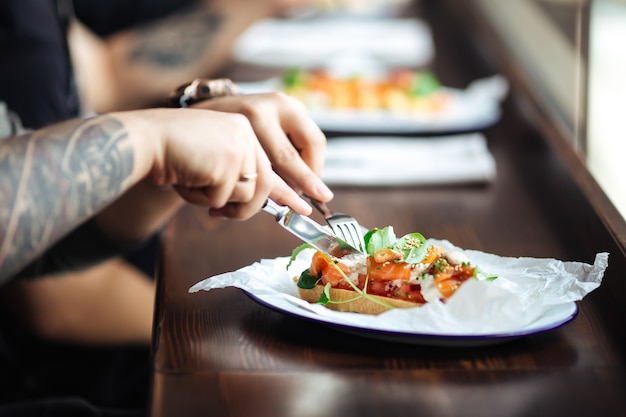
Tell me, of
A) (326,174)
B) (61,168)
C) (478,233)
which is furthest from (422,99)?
(61,168)

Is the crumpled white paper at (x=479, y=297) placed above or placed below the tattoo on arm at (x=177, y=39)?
above

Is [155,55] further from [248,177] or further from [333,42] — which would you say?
[248,177]

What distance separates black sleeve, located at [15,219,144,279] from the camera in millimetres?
1593

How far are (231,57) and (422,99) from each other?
90cm

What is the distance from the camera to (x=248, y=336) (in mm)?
1041

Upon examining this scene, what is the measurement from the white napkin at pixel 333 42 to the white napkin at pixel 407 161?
2.76 feet

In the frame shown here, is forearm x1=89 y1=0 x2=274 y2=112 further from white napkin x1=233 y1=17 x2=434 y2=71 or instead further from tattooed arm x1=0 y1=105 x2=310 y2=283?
tattooed arm x1=0 y1=105 x2=310 y2=283

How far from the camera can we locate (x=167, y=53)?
2826 millimetres

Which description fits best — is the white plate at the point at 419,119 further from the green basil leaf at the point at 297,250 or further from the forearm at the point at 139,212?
the green basil leaf at the point at 297,250

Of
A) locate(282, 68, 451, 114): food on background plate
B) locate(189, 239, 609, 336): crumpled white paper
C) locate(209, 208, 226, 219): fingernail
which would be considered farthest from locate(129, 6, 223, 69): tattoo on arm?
locate(189, 239, 609, 336): crumpled white paper

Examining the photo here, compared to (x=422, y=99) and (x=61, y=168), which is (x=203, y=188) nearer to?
(x=61, y=168)

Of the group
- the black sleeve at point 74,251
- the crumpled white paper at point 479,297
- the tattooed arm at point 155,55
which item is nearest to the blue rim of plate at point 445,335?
the crumpled white paper at point 479,297

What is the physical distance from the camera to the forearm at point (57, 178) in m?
1.01

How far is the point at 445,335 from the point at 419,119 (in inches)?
47.4
